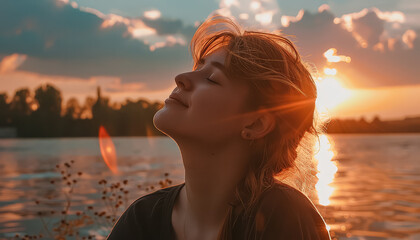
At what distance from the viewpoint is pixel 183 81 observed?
2.36 metres

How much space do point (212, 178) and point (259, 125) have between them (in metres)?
0.36

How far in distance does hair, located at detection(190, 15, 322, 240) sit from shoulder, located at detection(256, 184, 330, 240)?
0.47 ft

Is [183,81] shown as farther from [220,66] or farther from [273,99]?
[273,99]

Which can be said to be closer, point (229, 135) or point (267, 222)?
point (267, 222)

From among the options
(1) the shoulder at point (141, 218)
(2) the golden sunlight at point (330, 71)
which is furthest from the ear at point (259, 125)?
(2) the golden sunlight at point (330, 71)

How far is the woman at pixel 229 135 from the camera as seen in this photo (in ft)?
7.47

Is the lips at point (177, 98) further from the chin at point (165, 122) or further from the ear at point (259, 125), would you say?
the ear at point (259, 125)

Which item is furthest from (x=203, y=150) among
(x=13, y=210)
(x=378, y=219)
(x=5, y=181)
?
(x=5, y=181)

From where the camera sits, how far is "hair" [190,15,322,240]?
236 centimetres

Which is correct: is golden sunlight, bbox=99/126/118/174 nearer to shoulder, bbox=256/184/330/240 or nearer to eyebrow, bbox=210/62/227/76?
eyebrow, bbox=210/62/227/76

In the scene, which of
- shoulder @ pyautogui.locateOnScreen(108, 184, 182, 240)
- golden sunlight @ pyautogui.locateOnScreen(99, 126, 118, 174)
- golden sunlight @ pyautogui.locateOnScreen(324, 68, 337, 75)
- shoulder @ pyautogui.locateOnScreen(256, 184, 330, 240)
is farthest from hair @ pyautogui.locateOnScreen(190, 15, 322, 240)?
golden sunlight @ pyautogui.locateOnScreen(99, 126, 118, 174)

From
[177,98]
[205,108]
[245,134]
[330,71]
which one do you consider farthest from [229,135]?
[330,71]

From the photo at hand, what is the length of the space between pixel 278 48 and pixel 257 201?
0.83 m

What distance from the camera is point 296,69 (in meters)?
2.45
